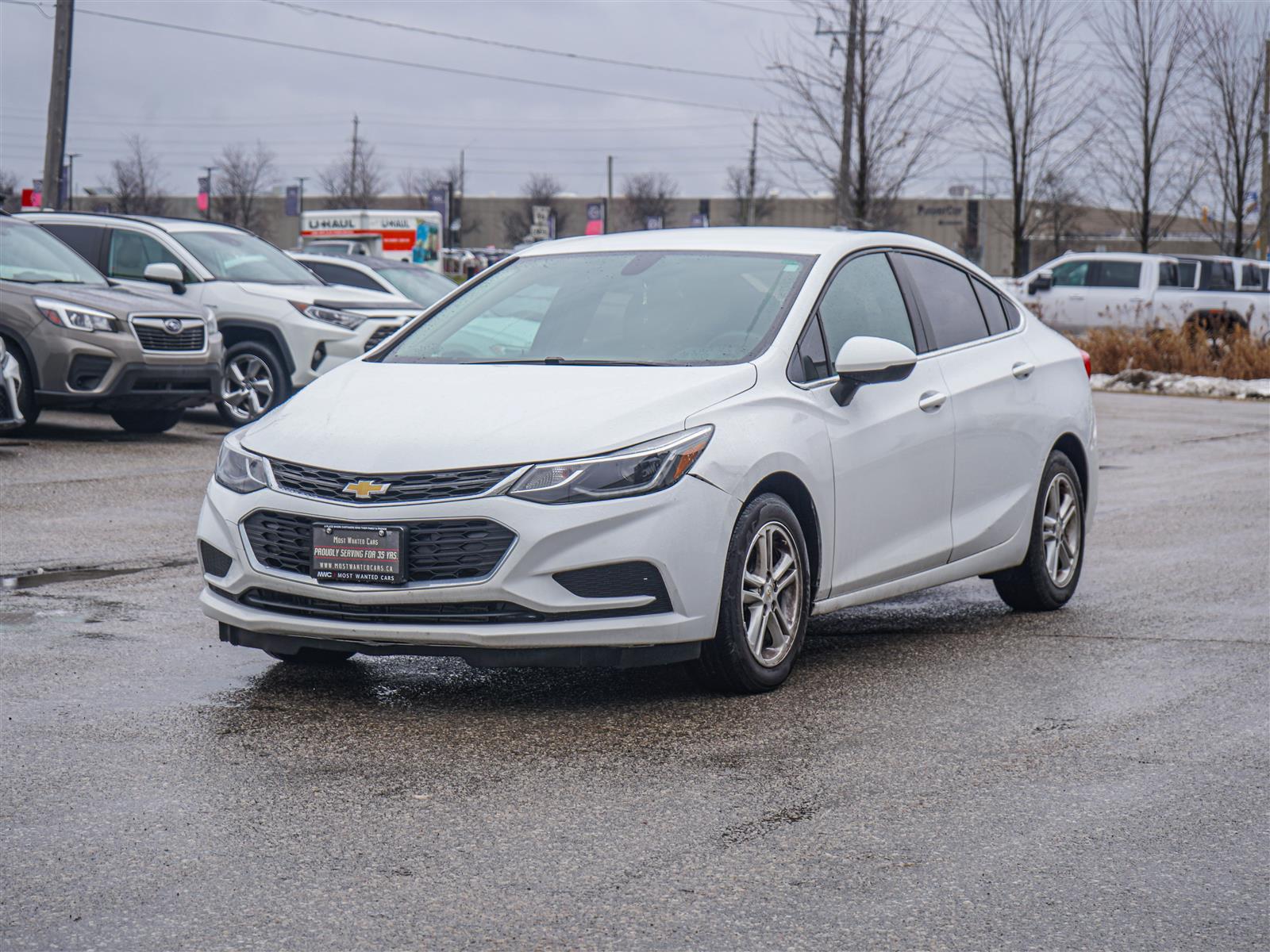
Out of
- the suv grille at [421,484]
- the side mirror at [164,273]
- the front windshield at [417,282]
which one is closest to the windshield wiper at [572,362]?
the suv grille at [421,484]

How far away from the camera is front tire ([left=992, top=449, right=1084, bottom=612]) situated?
7660 millimetres

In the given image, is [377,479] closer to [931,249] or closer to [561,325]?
[561,325]

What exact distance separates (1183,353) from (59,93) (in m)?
17.5

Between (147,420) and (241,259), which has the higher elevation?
(241,259)

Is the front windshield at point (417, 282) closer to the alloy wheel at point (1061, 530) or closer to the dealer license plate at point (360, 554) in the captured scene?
the alloy wheel at point (1061, 530)

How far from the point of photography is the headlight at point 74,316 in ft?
45.7

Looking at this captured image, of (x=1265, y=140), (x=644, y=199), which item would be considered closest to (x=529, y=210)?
(x=644, y=199)

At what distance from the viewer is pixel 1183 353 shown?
26.7 meters

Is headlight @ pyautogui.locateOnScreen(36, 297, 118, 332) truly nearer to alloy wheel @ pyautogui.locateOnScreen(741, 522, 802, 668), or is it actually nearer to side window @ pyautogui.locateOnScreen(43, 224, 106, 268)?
side window @ pyautogui.locateOnScreen(43, 224, 106, 268)

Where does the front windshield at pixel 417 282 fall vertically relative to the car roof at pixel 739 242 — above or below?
above

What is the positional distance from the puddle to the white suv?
758cm

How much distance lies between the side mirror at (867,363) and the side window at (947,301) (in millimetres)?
890

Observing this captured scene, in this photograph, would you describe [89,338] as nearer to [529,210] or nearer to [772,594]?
[772,594]

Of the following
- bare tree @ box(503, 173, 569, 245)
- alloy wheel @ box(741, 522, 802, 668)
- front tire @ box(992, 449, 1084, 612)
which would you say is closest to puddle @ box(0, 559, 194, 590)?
alloy wheel @ box(741, 522, 802, 668)
